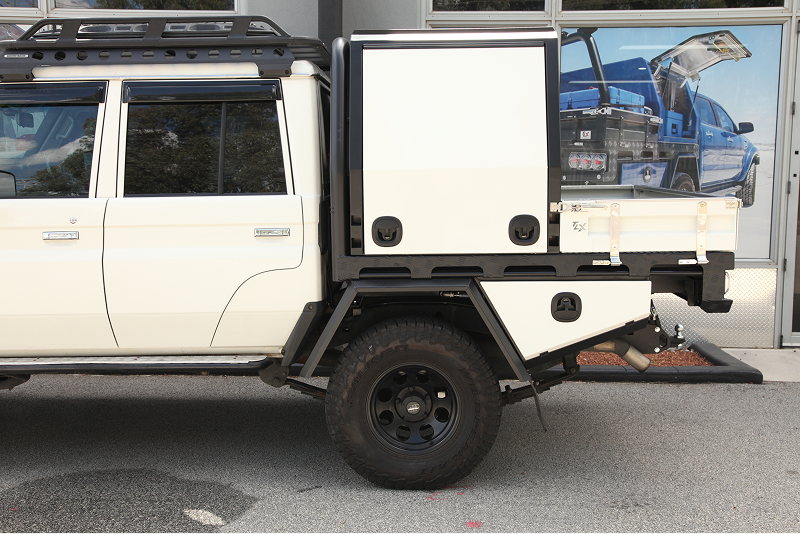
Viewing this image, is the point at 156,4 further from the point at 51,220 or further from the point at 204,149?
the point at 51,220

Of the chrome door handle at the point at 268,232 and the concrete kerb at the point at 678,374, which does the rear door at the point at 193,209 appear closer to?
the chrome door handle at the point at 268,232

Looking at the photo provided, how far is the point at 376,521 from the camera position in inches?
131

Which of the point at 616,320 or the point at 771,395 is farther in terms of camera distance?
the point at 771,395

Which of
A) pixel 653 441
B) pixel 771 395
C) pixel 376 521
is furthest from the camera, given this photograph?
pixel 771 395

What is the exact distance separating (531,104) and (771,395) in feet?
12.2

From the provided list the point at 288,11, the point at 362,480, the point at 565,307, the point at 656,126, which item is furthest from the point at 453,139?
the point at 656,126

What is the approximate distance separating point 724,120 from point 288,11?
502cm

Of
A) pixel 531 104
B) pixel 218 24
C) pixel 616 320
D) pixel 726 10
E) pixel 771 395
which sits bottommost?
pixel 771 395

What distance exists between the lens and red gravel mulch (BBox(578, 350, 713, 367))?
6207mm

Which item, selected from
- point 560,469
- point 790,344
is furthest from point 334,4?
point 790,344

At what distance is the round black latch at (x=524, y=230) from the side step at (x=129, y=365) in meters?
1.59

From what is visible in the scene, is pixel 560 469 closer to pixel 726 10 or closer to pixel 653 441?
pixel 653 441

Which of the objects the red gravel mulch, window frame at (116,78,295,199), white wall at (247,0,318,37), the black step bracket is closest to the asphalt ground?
the red gravel mulch

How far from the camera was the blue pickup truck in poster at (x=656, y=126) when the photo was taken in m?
7.29
